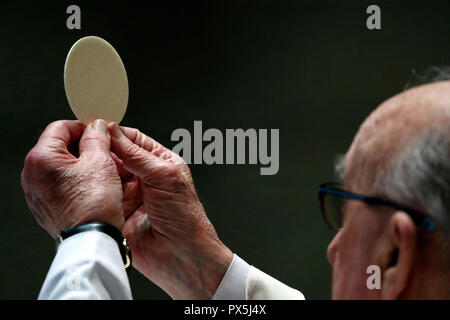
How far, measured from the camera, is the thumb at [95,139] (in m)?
0.94

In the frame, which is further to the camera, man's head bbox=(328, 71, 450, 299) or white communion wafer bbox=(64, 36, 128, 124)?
white communion wafer bbox=(64, 36, 128, 124)

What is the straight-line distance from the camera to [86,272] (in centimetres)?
71

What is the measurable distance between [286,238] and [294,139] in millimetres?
392

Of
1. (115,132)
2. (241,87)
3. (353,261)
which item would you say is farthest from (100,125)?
(241,87)

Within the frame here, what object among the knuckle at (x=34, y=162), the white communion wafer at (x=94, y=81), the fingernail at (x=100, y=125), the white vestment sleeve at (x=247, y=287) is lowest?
the white vestment sleeve at (x=247, y=287)

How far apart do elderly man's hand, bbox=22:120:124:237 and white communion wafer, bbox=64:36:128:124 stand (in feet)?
0.33

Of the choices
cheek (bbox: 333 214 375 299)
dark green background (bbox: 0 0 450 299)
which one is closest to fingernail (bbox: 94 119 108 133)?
cheek (bbox: 333 214 375 299)

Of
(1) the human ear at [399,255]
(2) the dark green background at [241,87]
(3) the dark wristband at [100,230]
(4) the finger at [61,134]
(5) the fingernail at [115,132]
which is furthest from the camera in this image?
(2) the dark green background at [241,87]

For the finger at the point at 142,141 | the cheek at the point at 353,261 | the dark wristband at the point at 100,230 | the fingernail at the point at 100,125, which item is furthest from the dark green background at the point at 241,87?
the cheek at the point at 353,261

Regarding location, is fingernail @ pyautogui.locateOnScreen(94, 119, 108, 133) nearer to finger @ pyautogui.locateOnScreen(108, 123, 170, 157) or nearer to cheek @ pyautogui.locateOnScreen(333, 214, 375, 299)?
finger @ pyautogui.locateOnScreen(108, 123, 170, 157)

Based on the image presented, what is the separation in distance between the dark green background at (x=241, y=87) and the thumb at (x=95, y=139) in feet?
3.15

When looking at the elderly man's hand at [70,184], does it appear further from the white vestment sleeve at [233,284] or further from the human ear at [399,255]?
the human ear at [399,255]

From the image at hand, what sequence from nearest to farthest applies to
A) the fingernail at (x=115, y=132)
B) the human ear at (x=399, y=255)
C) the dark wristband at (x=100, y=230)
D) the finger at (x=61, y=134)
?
the human ear at (x=399, y=255)
the dark wristband at (x=100, y=230)
the finger at (x=61, y=134)
the fingernail at (x=115, y=132)

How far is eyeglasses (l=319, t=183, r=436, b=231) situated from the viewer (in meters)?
0.62
